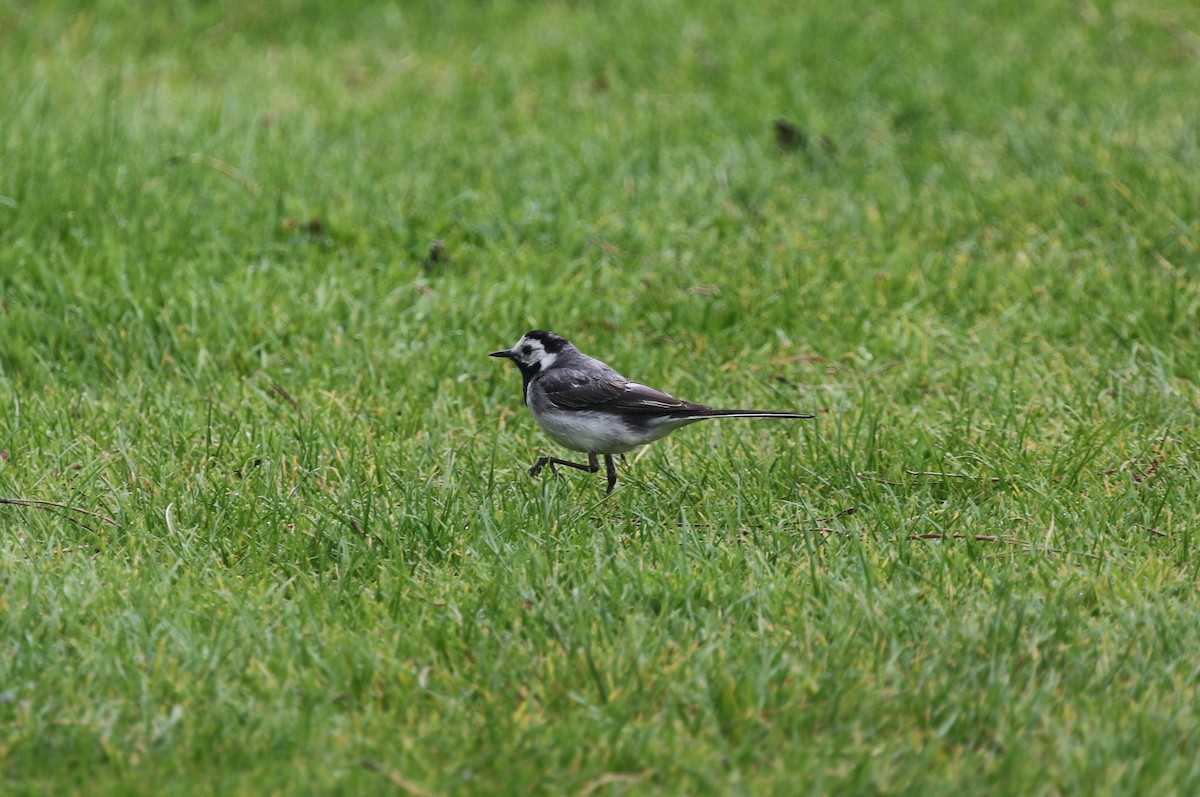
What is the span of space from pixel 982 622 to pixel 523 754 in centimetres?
147

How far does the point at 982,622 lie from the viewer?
424cm

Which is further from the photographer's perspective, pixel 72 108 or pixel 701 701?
pixel 72 108

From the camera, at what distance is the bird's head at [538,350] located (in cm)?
596

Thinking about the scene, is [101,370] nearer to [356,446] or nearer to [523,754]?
[356,446]

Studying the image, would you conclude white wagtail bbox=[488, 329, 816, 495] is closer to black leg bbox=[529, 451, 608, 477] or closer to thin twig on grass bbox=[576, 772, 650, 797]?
black leg bbox=[529, 451, 608, 477]

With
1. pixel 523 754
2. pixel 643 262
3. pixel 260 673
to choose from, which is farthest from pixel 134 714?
pixel 643 262

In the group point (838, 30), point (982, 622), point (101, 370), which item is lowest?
point (101, 370)

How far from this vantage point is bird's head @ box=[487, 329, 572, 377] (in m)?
5.96

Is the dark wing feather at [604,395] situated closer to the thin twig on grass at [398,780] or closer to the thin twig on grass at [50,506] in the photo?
the thin twig on grass at [50,506]

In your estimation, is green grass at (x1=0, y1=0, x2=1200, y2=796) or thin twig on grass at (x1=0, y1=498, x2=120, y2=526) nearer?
green grass at (x1=0, y1=0, x2=1200, y2=796)

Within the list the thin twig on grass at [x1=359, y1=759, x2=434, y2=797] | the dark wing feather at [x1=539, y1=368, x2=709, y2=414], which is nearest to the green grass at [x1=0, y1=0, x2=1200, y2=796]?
the thin twig on grass at [x1=359, y1=759, x2=434, y2=797]

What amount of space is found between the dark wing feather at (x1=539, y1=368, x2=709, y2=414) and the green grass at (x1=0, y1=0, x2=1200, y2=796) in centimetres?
34

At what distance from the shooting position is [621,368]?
22.1 ft

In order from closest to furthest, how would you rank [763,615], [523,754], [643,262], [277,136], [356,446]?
[523,754], [763,615], [356,446], [643,262], [277,136]
